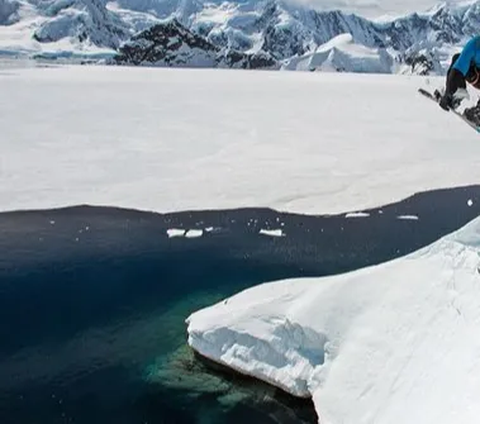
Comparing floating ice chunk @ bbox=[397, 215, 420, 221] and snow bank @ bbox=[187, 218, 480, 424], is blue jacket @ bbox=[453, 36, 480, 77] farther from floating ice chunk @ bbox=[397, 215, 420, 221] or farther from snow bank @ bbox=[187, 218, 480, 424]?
floating ice chunk @ bbox=[397, 215, 420, 221]

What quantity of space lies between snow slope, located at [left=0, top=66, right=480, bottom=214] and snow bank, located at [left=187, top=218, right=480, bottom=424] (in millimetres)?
7119

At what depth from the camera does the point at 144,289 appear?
1152 centimetres

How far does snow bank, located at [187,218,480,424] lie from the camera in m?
6.56

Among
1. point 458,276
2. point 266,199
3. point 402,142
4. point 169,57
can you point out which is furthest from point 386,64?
point 458,276

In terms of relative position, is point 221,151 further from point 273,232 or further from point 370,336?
point 370,336

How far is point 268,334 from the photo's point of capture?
28.7ft

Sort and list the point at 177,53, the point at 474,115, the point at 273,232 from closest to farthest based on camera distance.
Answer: the point at 474,115
the point at 273,232
the point at 177,53

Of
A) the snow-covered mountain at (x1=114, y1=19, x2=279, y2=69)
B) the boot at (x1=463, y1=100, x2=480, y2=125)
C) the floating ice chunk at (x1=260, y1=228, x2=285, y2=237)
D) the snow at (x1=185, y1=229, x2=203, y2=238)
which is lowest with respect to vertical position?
the snow-covered mountain at (x1=114, y1=19, x2=279, y2=69)

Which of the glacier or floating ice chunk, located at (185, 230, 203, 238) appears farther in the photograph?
floating ice chunk, located at (185, 230, 203, 238)

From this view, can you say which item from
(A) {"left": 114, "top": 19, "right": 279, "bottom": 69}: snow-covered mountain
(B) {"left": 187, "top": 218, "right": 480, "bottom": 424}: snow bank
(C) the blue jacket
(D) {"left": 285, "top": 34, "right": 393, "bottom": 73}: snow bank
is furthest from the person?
(A) {"left": 114, "top": 19, "right": 279, "bottom": 69}: snow-covered mountain

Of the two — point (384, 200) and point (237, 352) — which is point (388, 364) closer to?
point (237, 352)

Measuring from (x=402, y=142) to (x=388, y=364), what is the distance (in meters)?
17.9

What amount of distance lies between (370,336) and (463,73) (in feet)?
11.8

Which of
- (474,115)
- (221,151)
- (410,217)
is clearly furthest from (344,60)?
(474,115)
